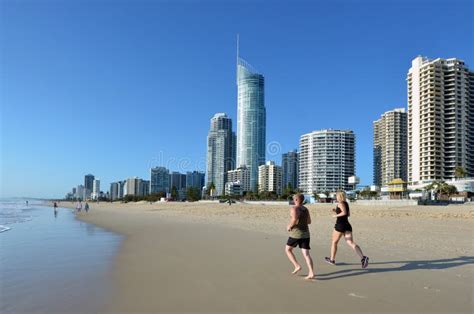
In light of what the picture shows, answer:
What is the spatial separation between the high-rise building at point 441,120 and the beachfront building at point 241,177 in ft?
274

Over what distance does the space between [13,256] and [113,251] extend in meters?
2.49

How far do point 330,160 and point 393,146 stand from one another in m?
22.7

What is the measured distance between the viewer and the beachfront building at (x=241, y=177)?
174625 mm

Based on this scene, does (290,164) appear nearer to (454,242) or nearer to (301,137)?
(301,137)

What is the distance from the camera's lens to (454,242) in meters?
11.5

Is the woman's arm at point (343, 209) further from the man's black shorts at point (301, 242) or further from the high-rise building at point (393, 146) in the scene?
the high-rise building at point (393, 146)

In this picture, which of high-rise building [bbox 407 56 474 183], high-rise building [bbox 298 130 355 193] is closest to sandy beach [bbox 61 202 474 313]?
high-rise building [bbox 407 56 474 183]

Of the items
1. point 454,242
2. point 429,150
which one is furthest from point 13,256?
point 429,150

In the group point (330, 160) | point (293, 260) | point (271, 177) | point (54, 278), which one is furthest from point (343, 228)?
point (271, 177)

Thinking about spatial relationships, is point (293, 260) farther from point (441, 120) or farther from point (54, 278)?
point (441, 120)

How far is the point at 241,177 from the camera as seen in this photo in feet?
580

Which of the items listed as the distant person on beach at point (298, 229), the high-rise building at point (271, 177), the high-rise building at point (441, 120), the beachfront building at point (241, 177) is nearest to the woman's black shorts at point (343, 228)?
the distant person on beach at point (298, 229)

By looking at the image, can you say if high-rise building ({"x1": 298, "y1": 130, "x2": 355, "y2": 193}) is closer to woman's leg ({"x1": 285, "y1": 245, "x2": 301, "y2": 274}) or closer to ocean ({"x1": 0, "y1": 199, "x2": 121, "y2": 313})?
ocean ({"x1": 0, "y1": 199, "x2": 121, "y2": 313})

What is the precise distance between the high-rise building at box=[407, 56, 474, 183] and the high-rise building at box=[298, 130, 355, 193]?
3510 centimetres
